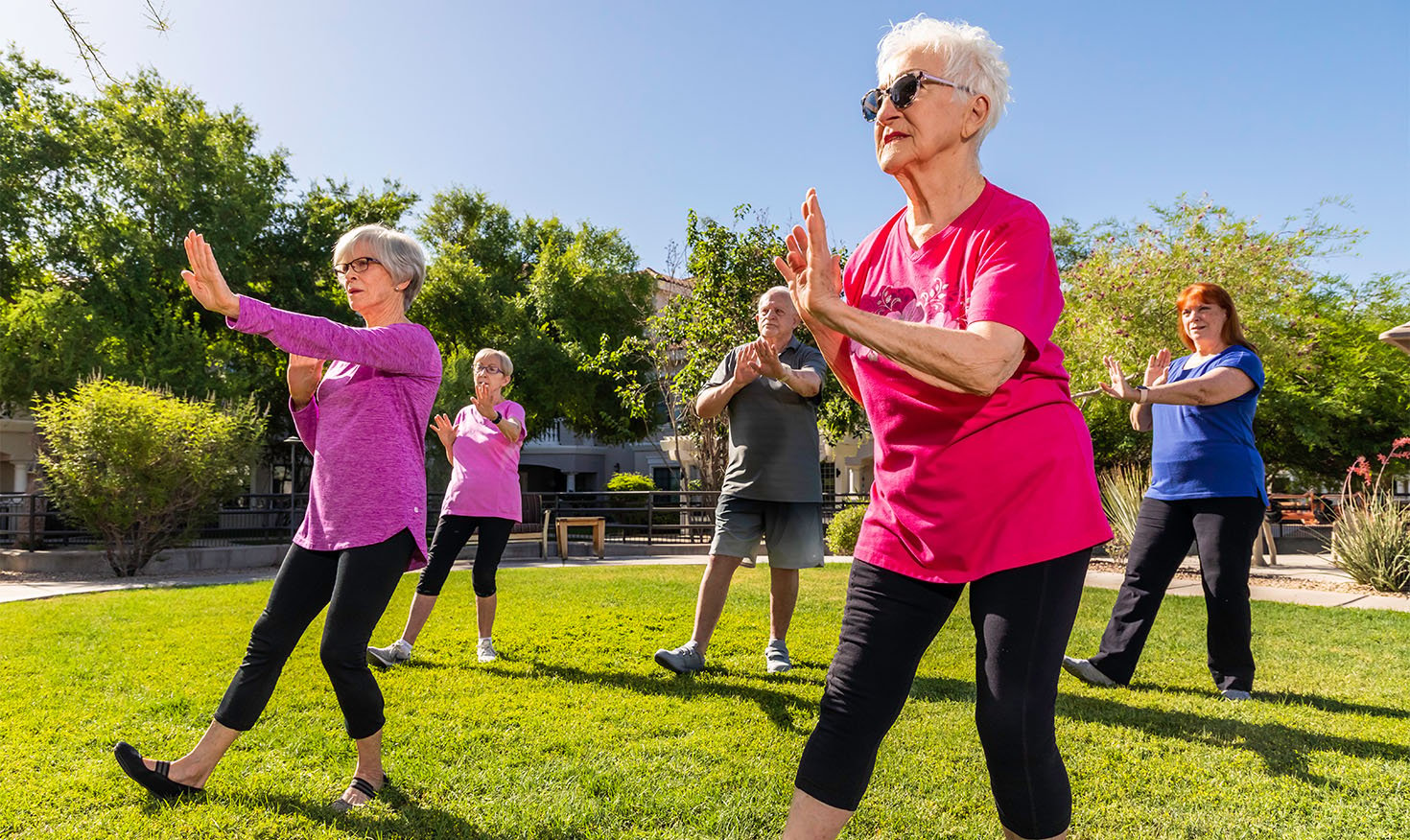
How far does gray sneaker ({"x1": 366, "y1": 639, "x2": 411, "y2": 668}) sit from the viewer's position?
4980 millimetres

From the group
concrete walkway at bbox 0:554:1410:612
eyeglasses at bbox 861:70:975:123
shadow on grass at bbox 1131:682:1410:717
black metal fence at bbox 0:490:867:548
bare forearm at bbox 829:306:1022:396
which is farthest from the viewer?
black metal fence at bbox 0:490:867:548

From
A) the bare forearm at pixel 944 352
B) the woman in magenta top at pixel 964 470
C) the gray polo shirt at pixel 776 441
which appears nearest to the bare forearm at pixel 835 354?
the woman in magenta top at pixel 964 470

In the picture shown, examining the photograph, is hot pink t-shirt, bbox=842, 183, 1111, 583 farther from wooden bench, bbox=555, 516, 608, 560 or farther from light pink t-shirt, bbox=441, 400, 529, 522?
wooden bench, bbox=555, 516, 608, 560

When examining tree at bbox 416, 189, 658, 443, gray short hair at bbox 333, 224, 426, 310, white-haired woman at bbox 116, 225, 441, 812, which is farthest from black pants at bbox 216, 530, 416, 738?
tree at bbox 416, 189, 658, 443

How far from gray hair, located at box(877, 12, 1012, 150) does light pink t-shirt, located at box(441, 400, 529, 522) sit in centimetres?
363

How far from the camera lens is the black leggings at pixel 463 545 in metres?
5.19

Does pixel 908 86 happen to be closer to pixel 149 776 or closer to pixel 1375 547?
pixel 149 776

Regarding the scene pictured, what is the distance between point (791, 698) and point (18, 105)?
2369cm

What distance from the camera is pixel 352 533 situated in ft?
9.54

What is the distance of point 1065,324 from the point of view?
17000 millimetres

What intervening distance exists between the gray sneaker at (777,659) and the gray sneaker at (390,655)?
2.03m

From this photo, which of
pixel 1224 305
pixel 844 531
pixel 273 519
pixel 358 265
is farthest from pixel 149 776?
pixel 273 519

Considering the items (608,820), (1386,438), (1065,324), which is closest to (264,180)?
(1065,324)

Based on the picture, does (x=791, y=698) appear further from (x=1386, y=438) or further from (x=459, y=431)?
(x=1386, y=438)
